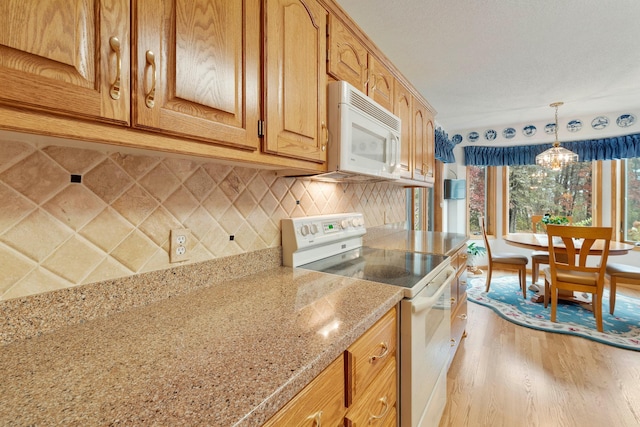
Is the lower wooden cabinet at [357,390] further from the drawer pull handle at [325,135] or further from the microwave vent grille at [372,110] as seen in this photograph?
the microwave vent grille at [372,110]

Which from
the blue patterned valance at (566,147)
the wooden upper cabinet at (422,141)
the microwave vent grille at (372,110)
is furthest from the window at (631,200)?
the microwave vent grille at (372,110)

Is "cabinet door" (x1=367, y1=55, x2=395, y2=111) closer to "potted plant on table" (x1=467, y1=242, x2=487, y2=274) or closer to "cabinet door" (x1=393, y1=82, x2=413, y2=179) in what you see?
"cabinet door" (x1=393, y1=82, x2=413, y2=179)

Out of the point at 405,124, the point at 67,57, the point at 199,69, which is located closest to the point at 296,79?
the point at 199,69

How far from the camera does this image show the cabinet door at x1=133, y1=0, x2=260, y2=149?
625 mm

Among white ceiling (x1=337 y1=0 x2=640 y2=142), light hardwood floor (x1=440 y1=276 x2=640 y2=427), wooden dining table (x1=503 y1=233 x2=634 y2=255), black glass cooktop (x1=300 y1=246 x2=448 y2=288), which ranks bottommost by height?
light hardwood floor (x1=440 y1=276 x2=640 y2=427)

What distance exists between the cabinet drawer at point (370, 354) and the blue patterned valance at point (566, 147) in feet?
14.7

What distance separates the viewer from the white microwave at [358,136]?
1.22 meters

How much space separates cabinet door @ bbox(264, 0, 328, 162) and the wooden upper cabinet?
4.19 feet

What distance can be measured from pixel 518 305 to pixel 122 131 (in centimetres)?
383

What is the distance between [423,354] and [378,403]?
0.35 meters

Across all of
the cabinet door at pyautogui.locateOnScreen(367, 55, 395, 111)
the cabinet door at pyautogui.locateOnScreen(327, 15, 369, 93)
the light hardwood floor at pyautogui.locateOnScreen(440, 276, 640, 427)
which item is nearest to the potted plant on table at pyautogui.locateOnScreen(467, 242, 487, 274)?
the light hardwood floor at pyautogui.locateOnScreen(440, 276, 640, 427)

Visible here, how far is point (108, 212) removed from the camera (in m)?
0.82

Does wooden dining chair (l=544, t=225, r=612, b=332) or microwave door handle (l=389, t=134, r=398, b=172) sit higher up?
microwave door handle (l=389, t=134, r=398, b=172)

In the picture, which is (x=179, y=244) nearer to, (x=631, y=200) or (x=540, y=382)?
(x=540, y=382)
